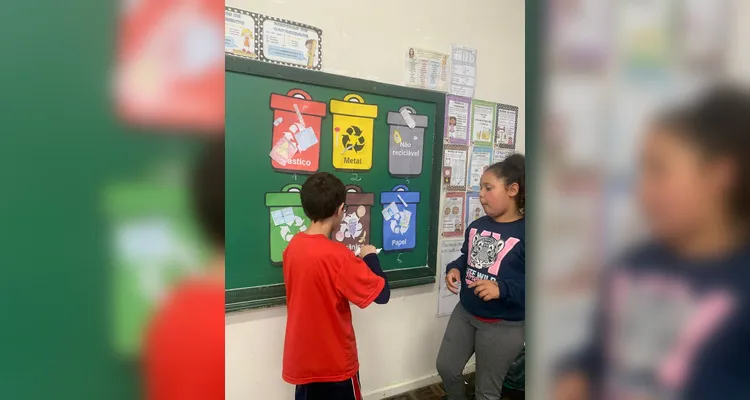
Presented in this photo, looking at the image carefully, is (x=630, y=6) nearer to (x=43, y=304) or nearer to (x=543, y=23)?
(x=543, y=23)

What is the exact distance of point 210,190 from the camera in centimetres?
28

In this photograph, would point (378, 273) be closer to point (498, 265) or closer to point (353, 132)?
point (498, 265)

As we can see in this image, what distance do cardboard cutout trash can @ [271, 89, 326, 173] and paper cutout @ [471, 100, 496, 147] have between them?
0.95m

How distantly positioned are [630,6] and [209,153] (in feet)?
0.87

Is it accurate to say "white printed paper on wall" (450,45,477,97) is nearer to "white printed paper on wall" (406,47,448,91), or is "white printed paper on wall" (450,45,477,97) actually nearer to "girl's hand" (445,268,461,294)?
"white printed paper on wall" (406,47,448,91)

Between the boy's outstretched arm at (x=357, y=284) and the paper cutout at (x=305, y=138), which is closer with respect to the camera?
the boy's outstretched arm at (x=357, y=284)

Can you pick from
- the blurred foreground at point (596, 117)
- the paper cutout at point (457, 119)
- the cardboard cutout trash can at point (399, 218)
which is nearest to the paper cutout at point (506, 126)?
the paper cutout at point (457, 119)

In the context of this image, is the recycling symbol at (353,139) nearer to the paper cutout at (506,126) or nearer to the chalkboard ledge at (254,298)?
the chalkboard ledge at (254,298)

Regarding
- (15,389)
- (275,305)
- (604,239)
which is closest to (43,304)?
(15,389)

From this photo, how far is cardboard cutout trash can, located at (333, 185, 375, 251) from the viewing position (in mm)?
1982

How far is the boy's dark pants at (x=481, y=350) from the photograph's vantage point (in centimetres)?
175

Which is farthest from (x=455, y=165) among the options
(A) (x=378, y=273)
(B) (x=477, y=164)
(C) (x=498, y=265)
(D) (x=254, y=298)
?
(D) (x=254, y=298)

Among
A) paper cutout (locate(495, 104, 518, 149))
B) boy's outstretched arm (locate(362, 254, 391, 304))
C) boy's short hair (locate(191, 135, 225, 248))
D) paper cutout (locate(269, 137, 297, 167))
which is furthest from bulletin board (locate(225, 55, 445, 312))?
boy's short hair (locate(191, 135, 225, 248))

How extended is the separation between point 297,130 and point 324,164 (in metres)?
0.20
